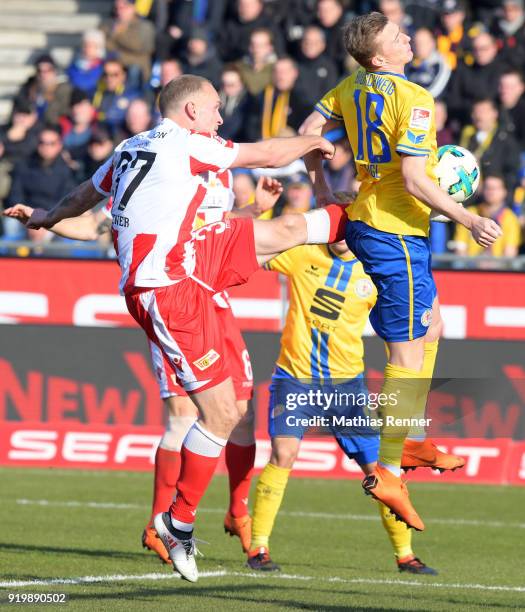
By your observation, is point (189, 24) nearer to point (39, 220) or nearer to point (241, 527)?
point (241, 527)

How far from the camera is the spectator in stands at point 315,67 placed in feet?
56.4

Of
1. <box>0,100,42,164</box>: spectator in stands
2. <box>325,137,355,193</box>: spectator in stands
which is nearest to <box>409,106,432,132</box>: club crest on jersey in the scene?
<box>325,137,355,193</box>: spectator in stands

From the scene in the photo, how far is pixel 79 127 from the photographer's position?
1902 cm

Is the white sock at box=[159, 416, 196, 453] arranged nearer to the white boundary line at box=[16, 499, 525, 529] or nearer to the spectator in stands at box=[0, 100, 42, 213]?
the white boundary line at box=[16, 499, 525, 529]

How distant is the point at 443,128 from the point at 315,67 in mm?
1809

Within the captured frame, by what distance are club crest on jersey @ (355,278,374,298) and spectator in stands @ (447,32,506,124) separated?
7.16 metres

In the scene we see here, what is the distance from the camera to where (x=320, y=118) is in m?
8.57

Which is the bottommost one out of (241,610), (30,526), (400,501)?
(30,526)

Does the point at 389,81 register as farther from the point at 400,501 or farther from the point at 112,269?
the point at 112,269

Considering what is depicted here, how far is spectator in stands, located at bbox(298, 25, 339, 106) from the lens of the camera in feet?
56.4

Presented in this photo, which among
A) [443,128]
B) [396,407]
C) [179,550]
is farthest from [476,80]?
[179,550]

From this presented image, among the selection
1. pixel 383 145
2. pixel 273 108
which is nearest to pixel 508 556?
pixel 383 145

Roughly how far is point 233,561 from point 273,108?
8471mm

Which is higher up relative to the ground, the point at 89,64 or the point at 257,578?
the point at 89,64
